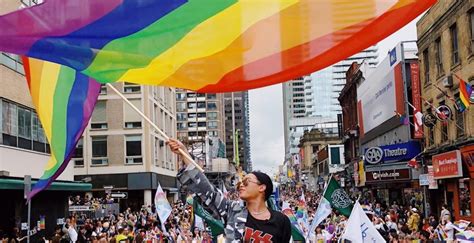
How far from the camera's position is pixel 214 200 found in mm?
4797

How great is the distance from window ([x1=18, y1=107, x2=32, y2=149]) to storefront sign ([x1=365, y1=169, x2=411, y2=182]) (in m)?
21.8

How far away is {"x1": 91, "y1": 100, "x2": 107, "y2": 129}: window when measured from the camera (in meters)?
50.9

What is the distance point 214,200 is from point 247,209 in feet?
0.81

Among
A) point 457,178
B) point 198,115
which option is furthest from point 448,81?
point 198,115

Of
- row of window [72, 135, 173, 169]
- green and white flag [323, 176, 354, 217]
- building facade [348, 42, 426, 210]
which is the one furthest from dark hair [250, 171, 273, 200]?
row of window [72, 135, 173, 169]

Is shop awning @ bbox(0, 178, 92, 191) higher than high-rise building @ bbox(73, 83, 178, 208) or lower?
lower

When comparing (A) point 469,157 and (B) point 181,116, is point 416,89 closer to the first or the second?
(A) point 469,157

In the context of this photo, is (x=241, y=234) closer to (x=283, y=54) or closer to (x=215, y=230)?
(x=283, y=54)

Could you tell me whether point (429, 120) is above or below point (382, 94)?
below

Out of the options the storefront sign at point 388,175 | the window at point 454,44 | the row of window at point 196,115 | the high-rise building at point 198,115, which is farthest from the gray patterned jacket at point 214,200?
the row of window at point 196,115

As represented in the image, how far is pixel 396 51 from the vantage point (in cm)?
4091

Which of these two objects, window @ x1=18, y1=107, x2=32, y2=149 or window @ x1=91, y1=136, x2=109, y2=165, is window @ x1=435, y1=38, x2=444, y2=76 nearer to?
window @ x1=18, y1=107, x2=32, y2=149

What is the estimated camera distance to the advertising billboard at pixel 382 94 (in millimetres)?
40688

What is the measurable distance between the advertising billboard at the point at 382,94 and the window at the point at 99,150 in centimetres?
2035
